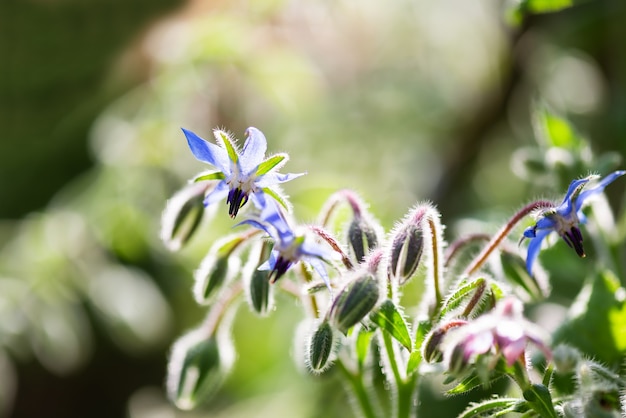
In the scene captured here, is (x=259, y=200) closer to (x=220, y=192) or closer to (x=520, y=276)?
(x=220, y=192)

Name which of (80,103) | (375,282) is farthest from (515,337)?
(80,103)

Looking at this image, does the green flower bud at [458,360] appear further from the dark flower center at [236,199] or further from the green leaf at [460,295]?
the dark flower center at [236,199]

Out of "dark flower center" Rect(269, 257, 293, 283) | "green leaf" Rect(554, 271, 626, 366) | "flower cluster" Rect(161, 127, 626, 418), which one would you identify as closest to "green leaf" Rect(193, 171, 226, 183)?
"flower cluster" Rect(161, 127, 626, 418)

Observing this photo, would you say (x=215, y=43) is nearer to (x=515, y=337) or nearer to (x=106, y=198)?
(x=106, y=198)

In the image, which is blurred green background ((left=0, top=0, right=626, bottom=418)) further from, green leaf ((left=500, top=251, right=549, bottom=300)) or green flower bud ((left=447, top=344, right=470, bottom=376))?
green flower bud ((left=447, top=344, right=470, bottom=376))

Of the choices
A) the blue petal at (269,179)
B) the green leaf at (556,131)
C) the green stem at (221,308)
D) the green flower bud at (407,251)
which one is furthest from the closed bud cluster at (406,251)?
the green leaf at (556,131)

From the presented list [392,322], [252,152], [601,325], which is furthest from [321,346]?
[601,325]
